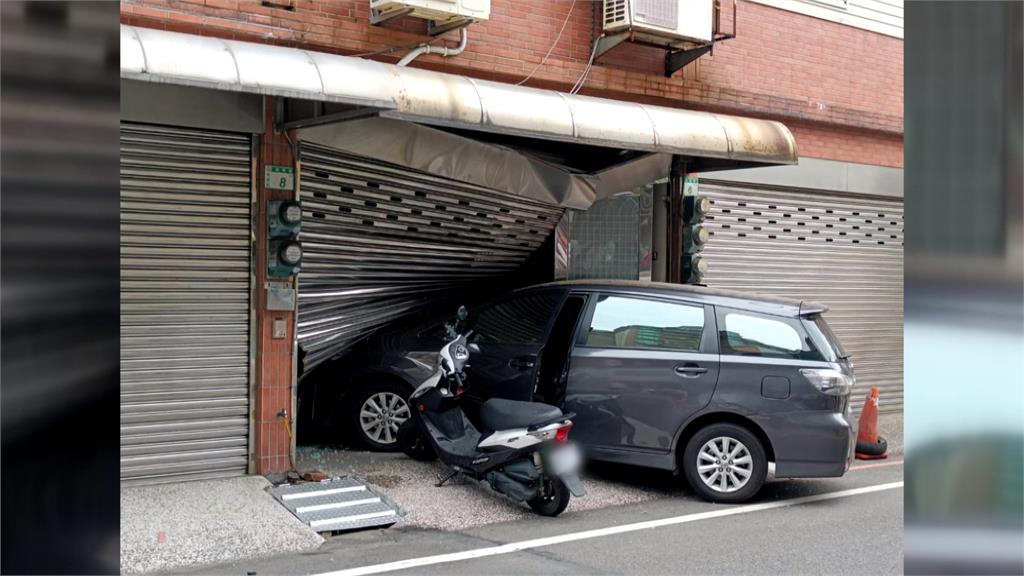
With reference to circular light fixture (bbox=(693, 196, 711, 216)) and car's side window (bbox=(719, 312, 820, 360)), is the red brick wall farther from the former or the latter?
car's side window (bbox=(719, 312, 820, 360))

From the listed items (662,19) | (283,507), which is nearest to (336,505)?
(283,507)

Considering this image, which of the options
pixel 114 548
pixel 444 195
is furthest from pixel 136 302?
pixel 114 548

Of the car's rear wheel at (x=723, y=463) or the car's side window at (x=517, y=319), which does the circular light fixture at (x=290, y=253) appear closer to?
the car's side window at (x=517, y=319)

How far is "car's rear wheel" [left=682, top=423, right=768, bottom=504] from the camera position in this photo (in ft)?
27.2

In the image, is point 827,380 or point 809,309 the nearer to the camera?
point 827,380

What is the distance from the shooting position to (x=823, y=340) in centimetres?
838

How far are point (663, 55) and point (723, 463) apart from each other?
220 inches

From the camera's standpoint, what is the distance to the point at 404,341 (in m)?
9.84

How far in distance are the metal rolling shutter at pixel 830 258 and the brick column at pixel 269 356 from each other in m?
5.81

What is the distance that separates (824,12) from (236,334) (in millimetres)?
9121

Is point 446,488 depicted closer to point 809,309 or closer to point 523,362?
point 523,362

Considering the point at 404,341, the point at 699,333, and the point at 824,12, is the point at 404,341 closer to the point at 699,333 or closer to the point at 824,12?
the point at 699,333

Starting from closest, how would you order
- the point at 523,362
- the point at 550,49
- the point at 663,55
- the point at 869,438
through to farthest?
the point at 523,362
the point at 550,49
the point at 869,438
the point at 663,55

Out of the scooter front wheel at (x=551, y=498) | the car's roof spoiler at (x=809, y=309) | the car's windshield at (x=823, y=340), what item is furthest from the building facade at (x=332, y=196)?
the car's windshield at (x=823, y=340)
